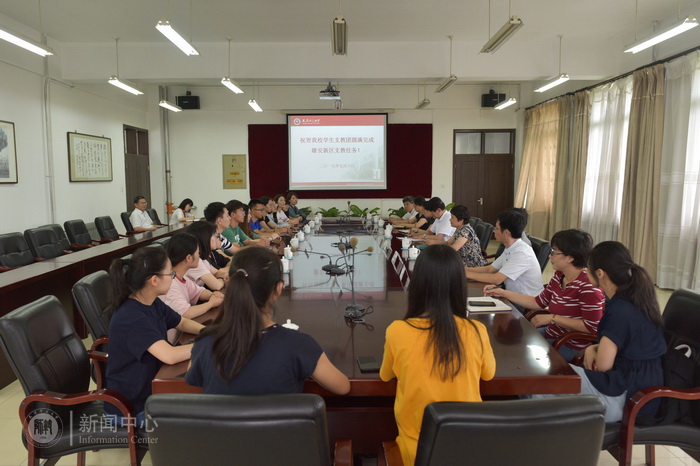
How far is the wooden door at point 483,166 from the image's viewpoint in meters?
9.58

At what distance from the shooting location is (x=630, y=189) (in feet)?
19.2

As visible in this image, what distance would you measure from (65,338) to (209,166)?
8.00m

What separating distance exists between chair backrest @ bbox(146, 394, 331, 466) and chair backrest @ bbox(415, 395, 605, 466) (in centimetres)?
24

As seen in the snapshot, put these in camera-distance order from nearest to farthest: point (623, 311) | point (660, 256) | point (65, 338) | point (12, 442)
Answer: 1. point (623, 311)
2. point (65, 338)
3. point (12, 442)
4. point (660, 256)

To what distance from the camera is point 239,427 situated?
94cm

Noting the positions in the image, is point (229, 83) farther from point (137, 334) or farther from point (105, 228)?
point (137, 334)

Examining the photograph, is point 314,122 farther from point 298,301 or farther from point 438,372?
point 438,372

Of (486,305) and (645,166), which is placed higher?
(645,166)

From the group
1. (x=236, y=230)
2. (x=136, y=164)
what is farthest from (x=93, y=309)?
(x=136, y=164)

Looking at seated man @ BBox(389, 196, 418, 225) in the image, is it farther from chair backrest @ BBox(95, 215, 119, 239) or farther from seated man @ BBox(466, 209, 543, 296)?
seated man @ BBox(466, 209, 543, 296)

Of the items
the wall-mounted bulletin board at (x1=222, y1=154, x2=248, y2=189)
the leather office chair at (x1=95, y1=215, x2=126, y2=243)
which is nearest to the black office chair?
the leather office chair at (x1=95, y1=215, x2=126, y2=243)

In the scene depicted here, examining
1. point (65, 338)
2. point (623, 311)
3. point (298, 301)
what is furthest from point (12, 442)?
point (623, 311)

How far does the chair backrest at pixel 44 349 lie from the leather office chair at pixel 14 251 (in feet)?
9.56

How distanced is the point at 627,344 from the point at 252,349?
1295 millimetres
